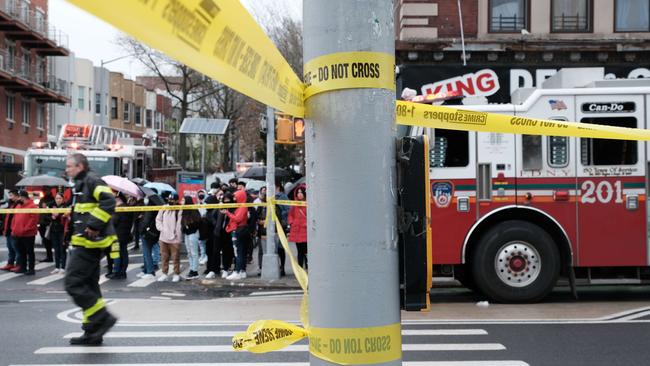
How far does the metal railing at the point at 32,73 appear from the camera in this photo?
1661 inches

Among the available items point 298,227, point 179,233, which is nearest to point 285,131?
point 298,227

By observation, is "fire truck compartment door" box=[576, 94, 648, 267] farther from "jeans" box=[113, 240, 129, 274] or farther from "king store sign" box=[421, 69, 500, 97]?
"jeans" box=[113, 240, 129, 274]

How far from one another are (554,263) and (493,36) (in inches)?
375

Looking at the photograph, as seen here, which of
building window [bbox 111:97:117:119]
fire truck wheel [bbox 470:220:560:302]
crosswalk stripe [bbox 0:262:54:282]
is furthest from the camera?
building window [bbox 111:97:117:119]

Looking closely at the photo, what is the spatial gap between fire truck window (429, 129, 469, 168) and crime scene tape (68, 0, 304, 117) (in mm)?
8118

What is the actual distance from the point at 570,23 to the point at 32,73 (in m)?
36.3

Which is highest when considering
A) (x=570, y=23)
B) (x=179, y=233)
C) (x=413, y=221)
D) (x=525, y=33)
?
(x=570, y=23)

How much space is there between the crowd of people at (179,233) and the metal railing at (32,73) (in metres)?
27.0

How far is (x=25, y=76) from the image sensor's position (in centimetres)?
4450

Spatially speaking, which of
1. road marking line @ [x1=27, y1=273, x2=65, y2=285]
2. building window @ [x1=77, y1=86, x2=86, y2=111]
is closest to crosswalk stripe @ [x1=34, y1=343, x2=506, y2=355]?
road marking line @ [x1=27, y1=273, x2=65, y2=285]

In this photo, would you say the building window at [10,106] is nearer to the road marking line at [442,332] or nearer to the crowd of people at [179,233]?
the crowd of people at [179,233]

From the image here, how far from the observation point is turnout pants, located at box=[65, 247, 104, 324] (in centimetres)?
820

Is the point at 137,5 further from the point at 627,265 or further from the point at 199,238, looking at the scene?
the point at 199,238

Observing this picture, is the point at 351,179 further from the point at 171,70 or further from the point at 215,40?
the point at 171,70
